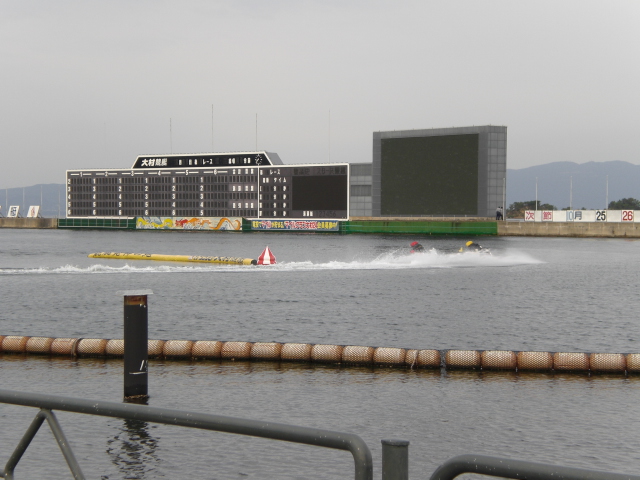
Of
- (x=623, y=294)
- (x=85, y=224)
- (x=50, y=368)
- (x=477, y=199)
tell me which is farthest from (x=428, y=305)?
(x=85, y=224)

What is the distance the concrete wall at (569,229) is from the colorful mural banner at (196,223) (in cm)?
6709

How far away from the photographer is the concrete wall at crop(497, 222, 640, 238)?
Result: 146625 mm

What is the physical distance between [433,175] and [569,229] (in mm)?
34982

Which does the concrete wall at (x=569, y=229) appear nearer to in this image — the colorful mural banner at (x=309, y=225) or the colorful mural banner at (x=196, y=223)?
the colorful mural banner at (x=309, y=225)

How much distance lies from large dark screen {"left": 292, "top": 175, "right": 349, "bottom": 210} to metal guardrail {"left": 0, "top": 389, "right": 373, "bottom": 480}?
515 feet

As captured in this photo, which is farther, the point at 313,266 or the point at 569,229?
the point at 569,229

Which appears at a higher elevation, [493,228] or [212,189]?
[212,189]

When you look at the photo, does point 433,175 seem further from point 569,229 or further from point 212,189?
point 212,189

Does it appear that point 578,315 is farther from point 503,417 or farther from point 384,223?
point 384,223

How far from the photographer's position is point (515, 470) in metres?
4.50

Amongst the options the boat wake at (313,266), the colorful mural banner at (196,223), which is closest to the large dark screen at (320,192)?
the colorful mural banner at (196,223)

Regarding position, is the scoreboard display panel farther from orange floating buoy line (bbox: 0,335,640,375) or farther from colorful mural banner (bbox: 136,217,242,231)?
orange floating buoy line (bbox: 0,335,640,375)

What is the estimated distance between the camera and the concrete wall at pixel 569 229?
147m

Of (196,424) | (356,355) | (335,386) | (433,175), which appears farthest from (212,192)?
(196,424)
